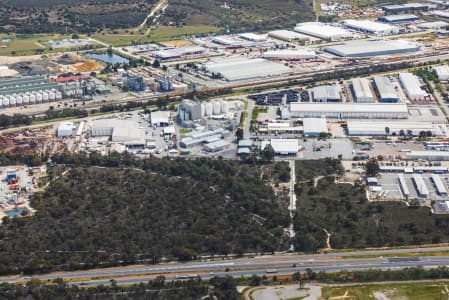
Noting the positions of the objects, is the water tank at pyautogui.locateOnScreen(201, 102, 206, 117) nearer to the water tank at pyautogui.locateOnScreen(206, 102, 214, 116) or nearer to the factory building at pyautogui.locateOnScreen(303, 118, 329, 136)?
the water tank at pyautogui.locateOnScreen(206, 102, 214, 116)

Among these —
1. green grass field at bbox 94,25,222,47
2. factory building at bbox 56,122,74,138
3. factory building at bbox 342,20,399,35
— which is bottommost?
factory building at bbox 56,122,74,138

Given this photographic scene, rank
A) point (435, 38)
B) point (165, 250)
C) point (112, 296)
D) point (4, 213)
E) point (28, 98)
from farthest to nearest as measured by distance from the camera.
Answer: point (435, 38) → point (28, 98) → point (4, 213) → point (165, 250) → point (112, 296)

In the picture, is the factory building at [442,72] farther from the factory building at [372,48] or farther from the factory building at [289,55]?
the factory building at [289,55]

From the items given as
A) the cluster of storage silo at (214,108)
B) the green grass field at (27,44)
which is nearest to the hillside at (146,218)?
the cluster of storage silo at (214,108)

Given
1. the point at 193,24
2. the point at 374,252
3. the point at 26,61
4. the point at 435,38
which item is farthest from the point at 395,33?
the point at 374,252

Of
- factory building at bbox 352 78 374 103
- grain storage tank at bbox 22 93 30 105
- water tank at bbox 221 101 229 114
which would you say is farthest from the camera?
grain storage tank at bbox 22 93 30 105

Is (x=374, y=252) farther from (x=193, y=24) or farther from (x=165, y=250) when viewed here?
(x=193, y=24)

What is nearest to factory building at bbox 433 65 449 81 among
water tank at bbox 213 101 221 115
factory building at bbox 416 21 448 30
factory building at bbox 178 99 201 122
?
factory building at bbox 416 21 448 30
